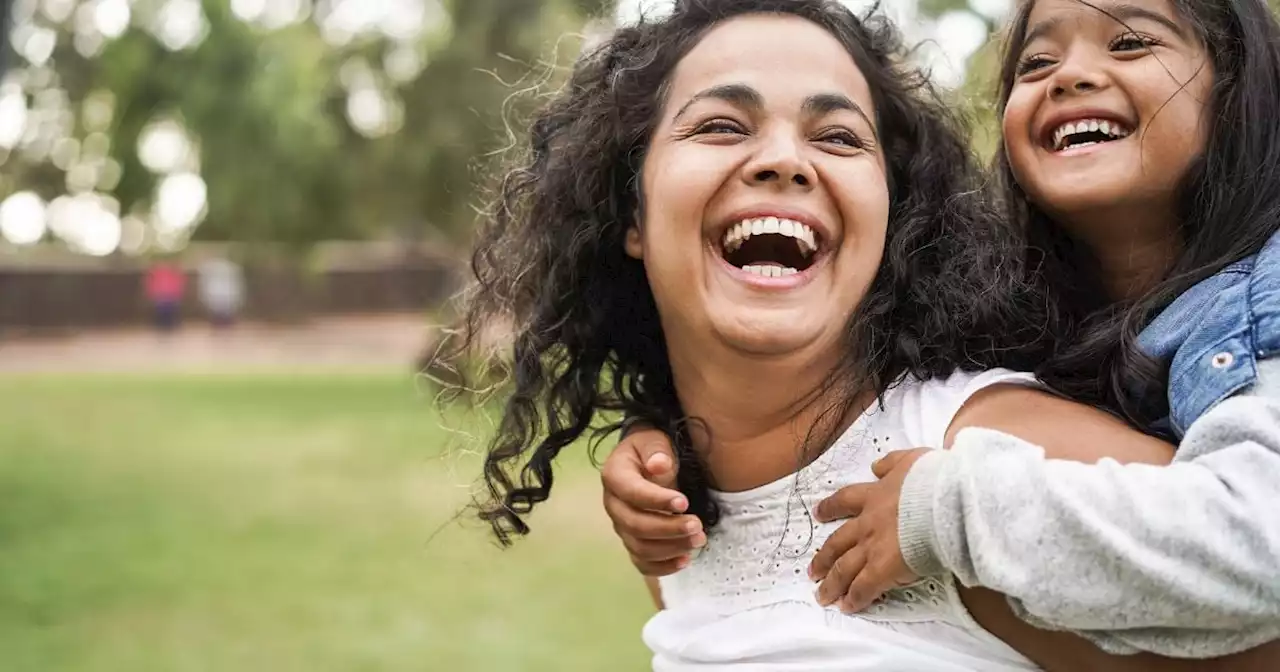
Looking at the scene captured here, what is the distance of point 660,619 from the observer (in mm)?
1957

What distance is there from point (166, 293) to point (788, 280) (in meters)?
26.0

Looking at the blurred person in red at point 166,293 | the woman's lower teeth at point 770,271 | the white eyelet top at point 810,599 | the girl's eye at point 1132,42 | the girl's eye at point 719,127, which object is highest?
the girl's eye at point 1132,42

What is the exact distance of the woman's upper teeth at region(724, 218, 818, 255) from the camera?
1793mm

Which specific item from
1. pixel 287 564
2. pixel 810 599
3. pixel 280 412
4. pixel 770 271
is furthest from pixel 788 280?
pixel 280 412

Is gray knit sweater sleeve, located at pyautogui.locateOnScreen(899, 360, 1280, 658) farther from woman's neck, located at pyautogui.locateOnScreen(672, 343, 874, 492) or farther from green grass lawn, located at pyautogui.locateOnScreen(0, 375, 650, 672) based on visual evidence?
green grass lawn, located at pyautogui.locateOnScreen(0, 375, 650, 672)

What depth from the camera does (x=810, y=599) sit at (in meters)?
1.71

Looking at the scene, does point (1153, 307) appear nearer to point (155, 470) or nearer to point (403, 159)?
point (155, 470)

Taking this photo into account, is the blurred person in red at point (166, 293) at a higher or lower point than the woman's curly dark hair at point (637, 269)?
lower

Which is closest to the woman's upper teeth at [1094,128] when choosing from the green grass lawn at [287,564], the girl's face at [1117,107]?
the girl's face at [1117,107]

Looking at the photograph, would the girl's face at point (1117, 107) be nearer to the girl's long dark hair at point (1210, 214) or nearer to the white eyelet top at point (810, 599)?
the girl's long dark hair at point (1210, 214)

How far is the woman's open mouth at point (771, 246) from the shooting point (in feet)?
5.89

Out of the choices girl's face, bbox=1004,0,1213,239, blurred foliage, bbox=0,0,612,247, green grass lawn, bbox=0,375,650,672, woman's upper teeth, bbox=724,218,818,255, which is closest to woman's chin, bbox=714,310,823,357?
woman's upper teeth, bbox=724,218,818,255

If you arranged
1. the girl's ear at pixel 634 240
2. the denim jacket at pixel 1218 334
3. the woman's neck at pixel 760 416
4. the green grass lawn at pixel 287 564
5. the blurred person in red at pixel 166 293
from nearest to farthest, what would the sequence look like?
the denim jacket at pixel 1218 334 → the woman's neck at pixel 760 416 → the girl's ear at pixel 634 240 → the green grass lawn at pixel 287 564 → the blurred person in red at pixel 166 293

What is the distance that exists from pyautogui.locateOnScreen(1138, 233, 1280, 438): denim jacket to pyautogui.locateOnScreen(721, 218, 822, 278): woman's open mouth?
0.47 m
